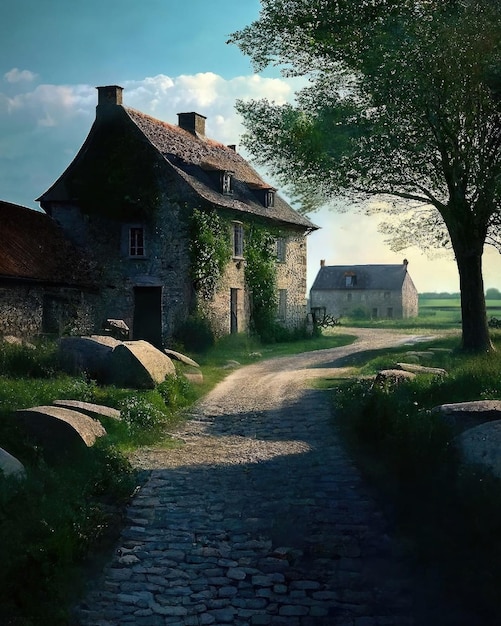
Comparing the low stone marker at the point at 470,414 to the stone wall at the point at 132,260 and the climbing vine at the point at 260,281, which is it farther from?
the climbing vine at the point at 260,281

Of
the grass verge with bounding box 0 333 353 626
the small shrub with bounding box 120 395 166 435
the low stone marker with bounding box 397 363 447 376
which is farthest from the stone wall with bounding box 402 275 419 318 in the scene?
the small shrub with bounding box 120 395 166 435

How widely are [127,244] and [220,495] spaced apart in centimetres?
1925

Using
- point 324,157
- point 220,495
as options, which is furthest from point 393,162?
point 220,495

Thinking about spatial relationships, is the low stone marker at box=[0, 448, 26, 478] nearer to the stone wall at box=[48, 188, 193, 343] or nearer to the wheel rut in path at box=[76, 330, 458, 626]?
the wheel rut in path at box=[76, 330, 458, 626]

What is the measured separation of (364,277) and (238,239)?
32.6 m

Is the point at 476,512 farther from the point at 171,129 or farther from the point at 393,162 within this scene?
the point at 171,129

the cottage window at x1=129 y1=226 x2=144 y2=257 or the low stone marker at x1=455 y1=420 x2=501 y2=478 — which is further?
the cottage window at x1=129 y1=226 x2=144 y2=257

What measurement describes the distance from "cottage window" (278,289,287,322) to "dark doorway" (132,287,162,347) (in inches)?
310

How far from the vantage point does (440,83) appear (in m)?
17.2

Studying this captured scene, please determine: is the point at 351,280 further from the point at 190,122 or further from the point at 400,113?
the point at 400,113

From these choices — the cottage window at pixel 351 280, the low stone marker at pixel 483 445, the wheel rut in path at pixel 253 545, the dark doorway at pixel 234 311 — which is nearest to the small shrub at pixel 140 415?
the wheel rut in path at pixel 253 545

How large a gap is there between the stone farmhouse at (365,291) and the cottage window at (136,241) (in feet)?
108

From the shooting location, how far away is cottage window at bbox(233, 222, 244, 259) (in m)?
29.1

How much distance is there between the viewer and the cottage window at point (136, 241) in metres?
26.9
